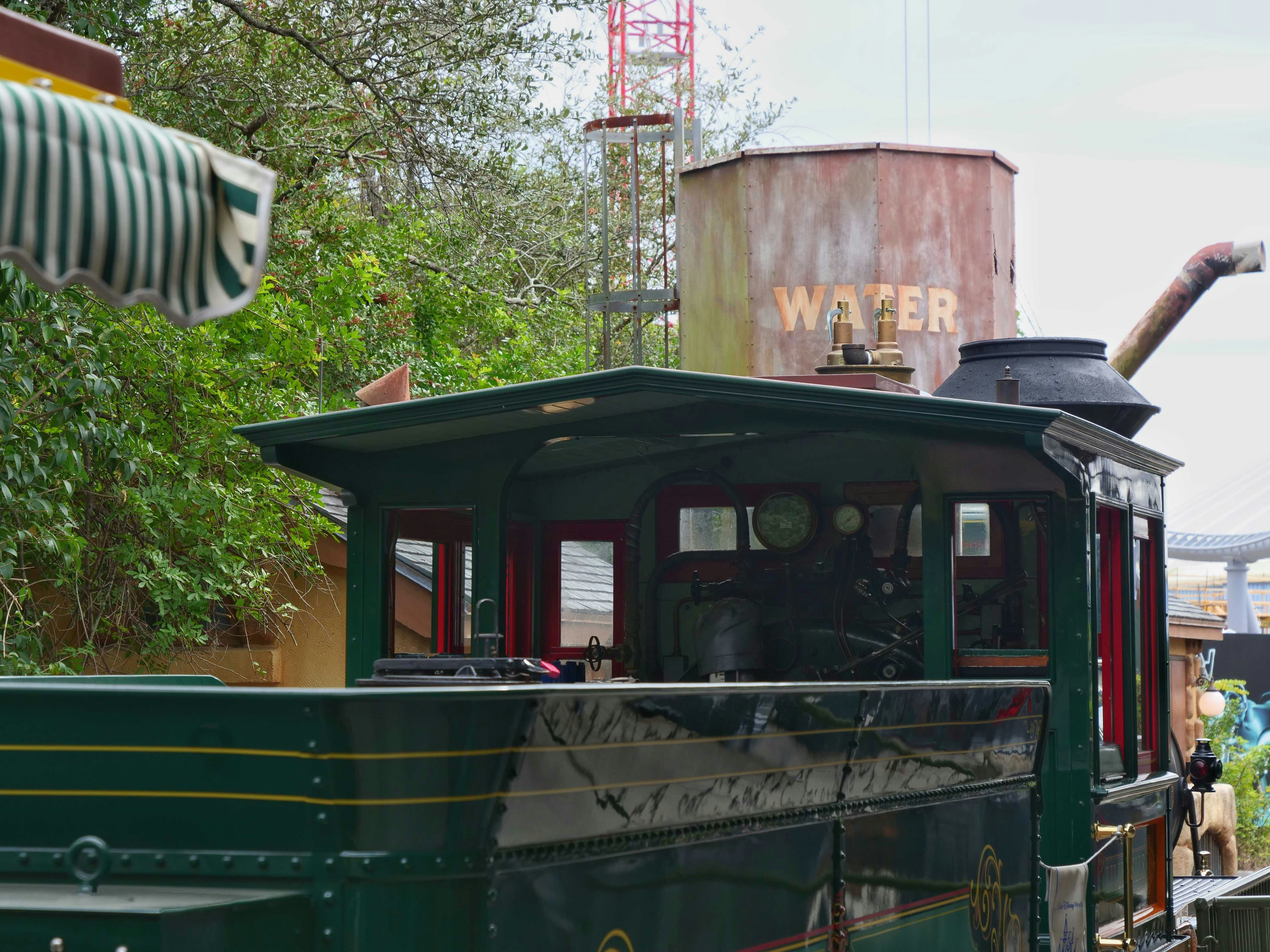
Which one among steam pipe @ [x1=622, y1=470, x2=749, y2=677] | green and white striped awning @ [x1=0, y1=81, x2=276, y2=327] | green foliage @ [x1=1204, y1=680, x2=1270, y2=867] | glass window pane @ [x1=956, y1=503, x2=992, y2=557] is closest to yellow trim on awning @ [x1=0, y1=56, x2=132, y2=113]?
green and white striped awning @ [x1=0, y1=81, x2=276, y2=327]

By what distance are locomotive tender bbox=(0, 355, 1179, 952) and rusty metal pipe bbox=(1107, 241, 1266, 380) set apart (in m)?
5.24

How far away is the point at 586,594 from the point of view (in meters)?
8.17

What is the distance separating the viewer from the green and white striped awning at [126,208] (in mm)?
3102

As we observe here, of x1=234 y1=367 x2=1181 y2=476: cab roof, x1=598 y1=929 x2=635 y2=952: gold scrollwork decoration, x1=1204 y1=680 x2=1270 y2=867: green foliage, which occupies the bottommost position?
x1=1204 y1=680 x2=1270 y2=867: green foliage

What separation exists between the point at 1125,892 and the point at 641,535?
2.86 m

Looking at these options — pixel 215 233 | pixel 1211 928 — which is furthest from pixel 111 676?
pixel 1211 928

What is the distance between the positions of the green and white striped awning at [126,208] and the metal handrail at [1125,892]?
15.3 feet

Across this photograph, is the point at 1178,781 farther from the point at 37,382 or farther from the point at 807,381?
the point at 37,382

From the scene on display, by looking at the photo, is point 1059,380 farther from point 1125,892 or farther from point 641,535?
point 1125,892

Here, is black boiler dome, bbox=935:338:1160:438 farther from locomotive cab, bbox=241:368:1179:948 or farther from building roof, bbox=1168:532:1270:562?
building roof, bbox=1168:532:1270:562

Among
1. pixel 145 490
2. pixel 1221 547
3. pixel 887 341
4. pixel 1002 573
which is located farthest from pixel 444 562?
pixel 1221 547

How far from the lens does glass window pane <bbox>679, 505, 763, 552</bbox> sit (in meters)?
7.88

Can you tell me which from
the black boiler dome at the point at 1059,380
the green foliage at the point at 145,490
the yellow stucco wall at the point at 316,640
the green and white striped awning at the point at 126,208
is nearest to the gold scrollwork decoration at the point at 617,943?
the green and white striped awning at the point at 126,208

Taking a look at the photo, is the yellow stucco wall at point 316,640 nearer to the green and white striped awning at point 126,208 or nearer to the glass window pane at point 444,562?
the glass window pane at point 444,562
